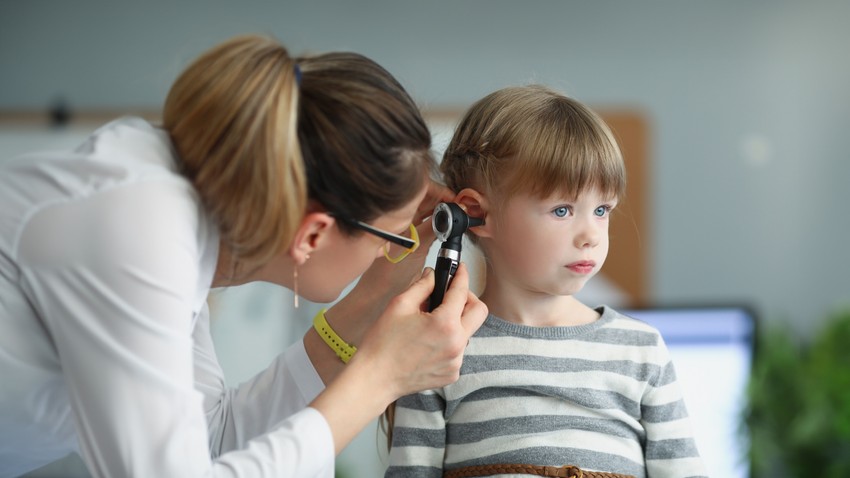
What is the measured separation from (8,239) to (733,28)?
371 cm

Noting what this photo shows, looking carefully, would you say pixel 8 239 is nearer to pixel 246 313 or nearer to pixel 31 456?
pixel 31 456

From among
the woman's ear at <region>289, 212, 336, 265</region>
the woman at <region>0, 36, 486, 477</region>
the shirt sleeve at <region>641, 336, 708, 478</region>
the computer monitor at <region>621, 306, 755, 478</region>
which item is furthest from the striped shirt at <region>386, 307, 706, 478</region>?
the computer monitor at <region>621, 306, 755, 478</region>

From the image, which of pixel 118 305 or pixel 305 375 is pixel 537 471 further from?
pixel 118 305

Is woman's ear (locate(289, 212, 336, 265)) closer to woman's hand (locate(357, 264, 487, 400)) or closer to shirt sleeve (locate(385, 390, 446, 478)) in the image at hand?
woman's hand (locate(357, 264, 487, 400))

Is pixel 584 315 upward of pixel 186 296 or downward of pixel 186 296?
downward

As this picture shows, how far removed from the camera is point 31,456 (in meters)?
1.24

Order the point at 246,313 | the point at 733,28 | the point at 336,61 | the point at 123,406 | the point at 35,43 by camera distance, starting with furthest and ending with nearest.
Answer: the point at 733,28
the point at 35,43
the point at 246,313
the point at 336,61
the point at 123,406

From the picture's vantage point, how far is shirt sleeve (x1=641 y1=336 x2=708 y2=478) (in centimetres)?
118

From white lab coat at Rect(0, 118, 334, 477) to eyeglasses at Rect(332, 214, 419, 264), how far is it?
0.17 m

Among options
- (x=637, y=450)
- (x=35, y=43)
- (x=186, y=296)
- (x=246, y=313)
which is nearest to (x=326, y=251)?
(x=186, y=296)

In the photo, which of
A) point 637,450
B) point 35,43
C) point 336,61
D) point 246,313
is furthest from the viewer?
point 35,43

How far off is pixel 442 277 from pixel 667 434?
0.36 m

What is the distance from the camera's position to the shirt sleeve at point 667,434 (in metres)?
1.18

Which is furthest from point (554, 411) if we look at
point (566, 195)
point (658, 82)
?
point (658, 82)
